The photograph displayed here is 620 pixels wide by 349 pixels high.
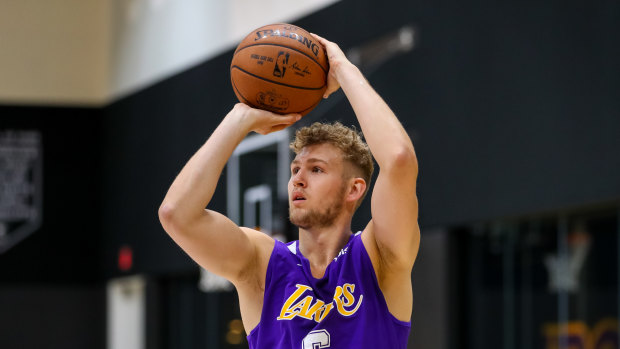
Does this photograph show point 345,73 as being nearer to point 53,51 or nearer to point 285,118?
point 285,118

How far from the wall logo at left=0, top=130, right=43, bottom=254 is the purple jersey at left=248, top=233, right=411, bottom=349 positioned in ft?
36.2

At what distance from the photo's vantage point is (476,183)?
7.34 metres

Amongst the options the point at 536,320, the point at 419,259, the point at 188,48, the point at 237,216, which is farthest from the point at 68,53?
the point at 536,320

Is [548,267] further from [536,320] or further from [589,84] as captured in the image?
[589,84]

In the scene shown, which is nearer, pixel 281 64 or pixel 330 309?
pixel 330 309

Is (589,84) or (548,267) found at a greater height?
(589,84)

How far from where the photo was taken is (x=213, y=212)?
3.05 m

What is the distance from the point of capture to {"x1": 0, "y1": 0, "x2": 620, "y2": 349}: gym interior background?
259 inches

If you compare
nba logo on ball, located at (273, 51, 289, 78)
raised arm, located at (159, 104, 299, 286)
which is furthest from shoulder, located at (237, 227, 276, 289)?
nba logo on ball, located at (273, 51, 289, 78)

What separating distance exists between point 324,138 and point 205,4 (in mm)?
8649

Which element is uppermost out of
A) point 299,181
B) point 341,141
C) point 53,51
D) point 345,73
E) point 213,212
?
point 53,51

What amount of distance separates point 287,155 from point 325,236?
615cm

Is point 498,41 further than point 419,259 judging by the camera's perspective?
No

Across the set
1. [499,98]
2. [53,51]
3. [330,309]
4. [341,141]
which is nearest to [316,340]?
[330,309]
